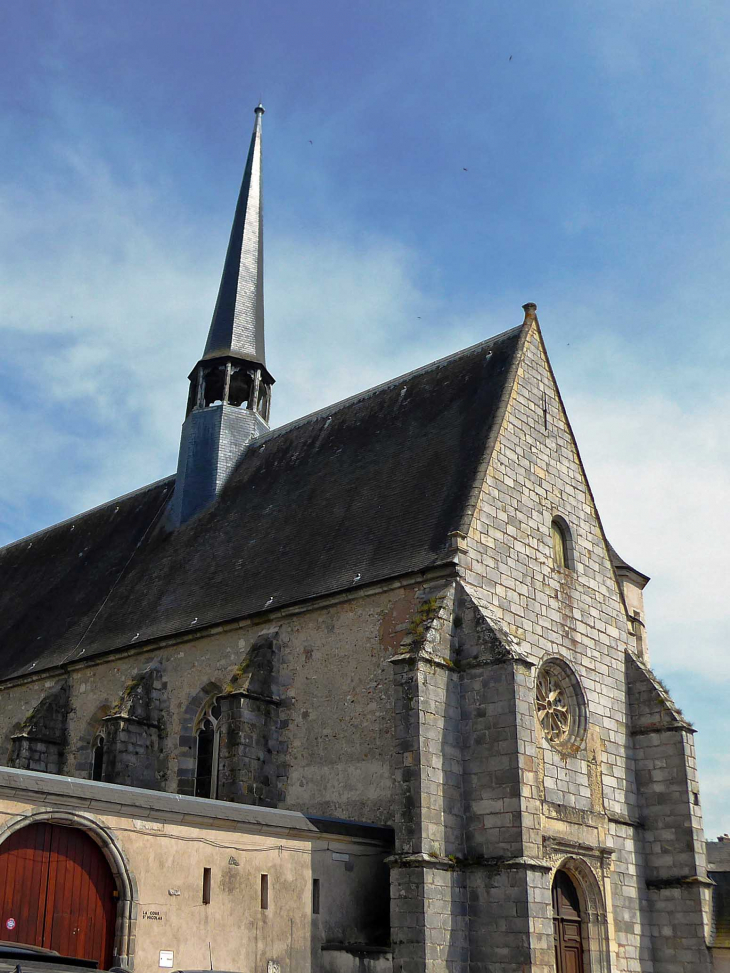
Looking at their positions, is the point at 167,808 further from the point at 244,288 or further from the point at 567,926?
the point at 244,288

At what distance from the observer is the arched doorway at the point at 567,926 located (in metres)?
13.8

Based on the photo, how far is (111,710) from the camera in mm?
17594

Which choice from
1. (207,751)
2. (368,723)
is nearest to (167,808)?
(368,723)

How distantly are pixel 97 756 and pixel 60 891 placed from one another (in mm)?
8086

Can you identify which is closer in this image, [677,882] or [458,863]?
[458,863]

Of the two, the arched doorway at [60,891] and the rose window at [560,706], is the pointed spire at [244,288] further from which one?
the arched doorway at [60,891]

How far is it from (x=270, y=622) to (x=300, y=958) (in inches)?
221

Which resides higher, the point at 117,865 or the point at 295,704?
the point at 295,704

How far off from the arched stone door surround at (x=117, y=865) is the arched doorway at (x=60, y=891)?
0.10 m

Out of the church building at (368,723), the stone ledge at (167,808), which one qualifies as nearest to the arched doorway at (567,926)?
the church building at (368,723)

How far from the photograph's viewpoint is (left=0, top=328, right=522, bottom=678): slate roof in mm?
15820

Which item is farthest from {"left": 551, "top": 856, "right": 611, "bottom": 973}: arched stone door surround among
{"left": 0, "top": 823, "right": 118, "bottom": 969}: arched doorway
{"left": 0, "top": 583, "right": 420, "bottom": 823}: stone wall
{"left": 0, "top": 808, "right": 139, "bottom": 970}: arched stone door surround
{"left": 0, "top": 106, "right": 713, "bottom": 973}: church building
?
{"left": 0, "top": 823, "right": 118, "bottom": 969}: arched doorway

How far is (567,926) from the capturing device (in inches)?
555

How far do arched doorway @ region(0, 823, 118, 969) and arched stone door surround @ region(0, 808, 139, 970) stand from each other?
0.34ft
